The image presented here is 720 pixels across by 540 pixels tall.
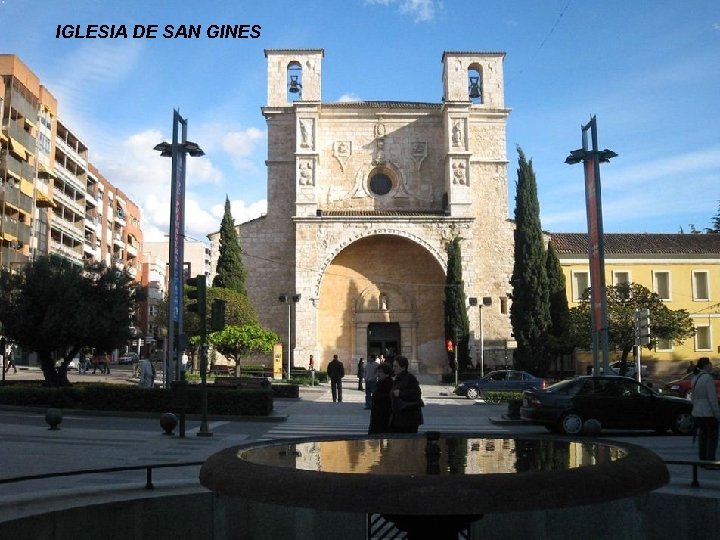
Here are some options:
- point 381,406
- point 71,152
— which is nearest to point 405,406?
point 381,406

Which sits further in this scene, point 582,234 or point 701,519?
point 582,234

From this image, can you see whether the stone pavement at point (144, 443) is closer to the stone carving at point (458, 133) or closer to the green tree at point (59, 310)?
the green tree at point (59, 310)

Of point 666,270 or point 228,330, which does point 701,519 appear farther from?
point 666,270

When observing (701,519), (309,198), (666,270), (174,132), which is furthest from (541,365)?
(701,519)

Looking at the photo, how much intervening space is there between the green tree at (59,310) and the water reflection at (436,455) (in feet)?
59.7

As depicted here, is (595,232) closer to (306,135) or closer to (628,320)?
(628,320)

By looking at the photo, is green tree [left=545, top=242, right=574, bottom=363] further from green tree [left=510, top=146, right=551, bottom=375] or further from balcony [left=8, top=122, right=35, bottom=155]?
balcony [left=8, top=122, right=35, bottom=155]

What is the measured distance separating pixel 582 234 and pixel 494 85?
34.9 feet

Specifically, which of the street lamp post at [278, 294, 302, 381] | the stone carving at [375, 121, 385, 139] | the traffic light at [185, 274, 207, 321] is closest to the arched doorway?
the street lamp post at [278, 294, 302, 381]

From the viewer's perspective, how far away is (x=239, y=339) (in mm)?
33688

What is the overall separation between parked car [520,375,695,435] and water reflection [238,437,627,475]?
34.2 feet

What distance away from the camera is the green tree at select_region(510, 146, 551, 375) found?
37750 mm

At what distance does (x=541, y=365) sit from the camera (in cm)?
3772

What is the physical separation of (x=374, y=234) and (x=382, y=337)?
246 inches
